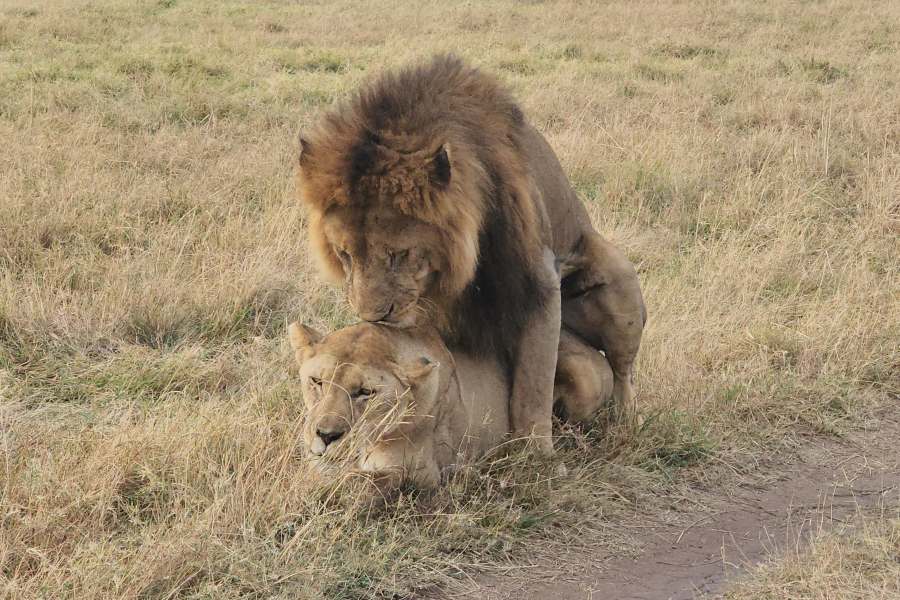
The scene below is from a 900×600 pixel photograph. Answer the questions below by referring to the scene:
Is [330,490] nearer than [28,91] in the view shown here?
Yes

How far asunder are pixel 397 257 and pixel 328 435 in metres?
0.60

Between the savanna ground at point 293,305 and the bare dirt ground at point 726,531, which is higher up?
the savanna ground at point 293,305

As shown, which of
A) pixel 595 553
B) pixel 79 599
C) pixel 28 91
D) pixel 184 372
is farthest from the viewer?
pixel 28 91

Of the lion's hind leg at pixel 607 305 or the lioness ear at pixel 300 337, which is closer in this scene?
the lioness ear at pixel 300 337

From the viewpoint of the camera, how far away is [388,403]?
3.49 m

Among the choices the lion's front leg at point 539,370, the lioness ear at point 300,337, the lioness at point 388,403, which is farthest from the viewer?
the lion's front leg at point 539,370

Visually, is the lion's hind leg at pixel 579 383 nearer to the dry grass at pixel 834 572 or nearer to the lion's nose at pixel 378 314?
the dry grass at pixel 834 572

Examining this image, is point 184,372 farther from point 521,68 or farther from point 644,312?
point 521,68

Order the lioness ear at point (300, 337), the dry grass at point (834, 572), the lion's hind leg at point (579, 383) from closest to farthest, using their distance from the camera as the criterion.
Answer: the dry grass at point (834, 572) → the lioness ear at point (300, 337) → the lion's hind leg at point (579, 383)

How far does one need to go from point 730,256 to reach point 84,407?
3911mm

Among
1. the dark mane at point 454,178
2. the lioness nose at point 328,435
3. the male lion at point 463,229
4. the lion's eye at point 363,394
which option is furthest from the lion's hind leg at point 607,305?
the lioness nose at point 328,435

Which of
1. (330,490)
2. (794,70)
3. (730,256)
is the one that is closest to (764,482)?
(330,490)

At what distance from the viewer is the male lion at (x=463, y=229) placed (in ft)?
11.5

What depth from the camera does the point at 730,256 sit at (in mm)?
6707
